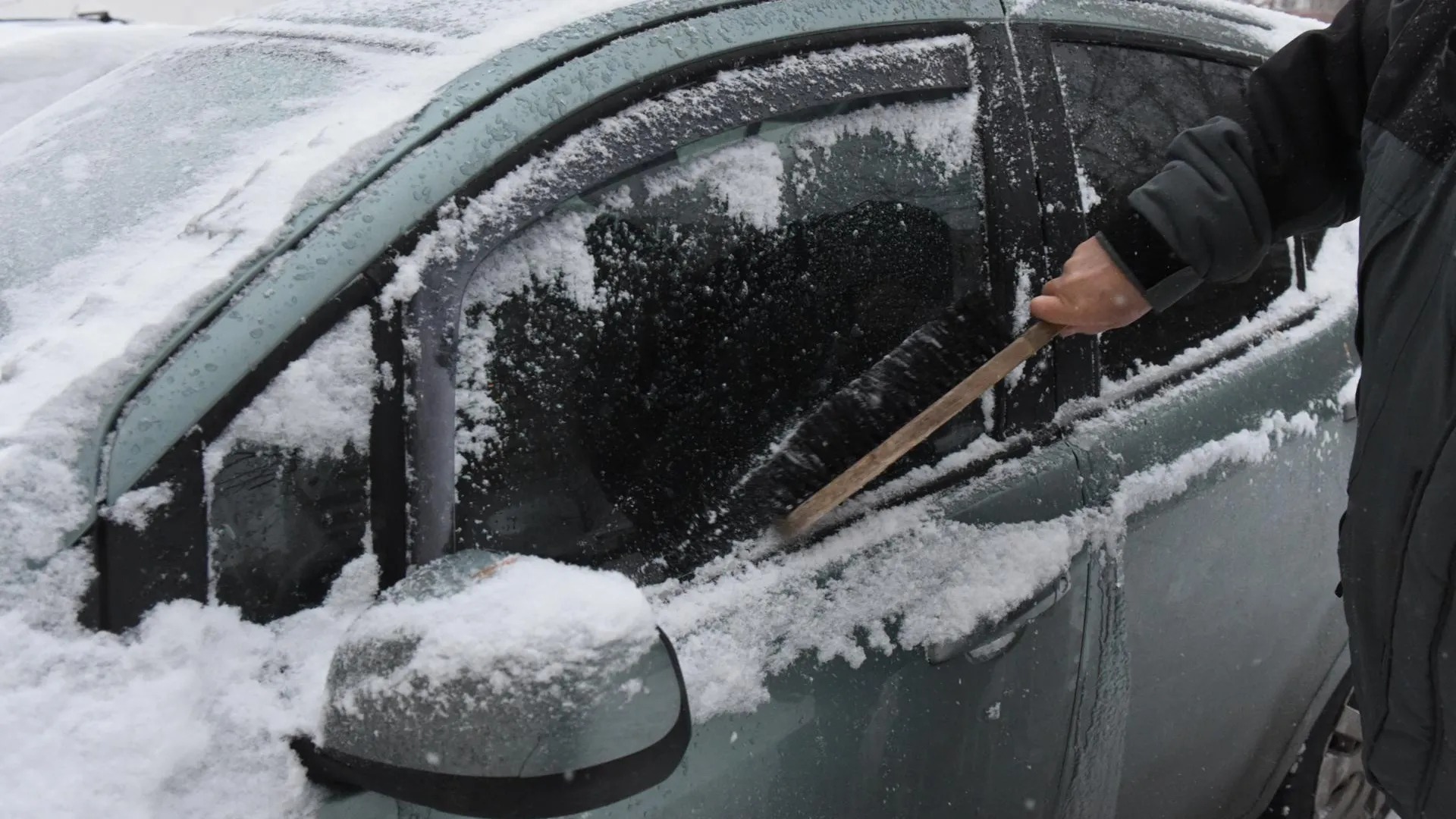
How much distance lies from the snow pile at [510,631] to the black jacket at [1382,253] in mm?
983

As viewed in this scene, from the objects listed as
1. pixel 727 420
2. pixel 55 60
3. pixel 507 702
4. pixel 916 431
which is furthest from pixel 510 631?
pixel 55 60

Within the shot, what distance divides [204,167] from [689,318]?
2.22ft

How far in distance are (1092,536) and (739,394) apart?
660mm

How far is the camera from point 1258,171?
1676 mm

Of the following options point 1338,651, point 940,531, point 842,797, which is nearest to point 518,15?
point 940,531

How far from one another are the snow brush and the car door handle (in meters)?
0.26

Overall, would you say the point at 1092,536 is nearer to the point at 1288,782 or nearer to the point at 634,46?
the point at 634,46

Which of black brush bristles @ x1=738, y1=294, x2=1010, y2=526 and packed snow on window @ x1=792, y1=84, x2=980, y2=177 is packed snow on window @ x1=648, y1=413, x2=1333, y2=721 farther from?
packed snow on window @ x1=792, y1=84, x2=980, y2=177

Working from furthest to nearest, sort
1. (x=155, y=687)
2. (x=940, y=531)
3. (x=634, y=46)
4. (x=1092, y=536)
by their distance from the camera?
(x=1092, y=536) → (x=940, y=531) → (x=634, y=46) → (x=155, y=687)

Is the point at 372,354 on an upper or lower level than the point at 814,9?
lower

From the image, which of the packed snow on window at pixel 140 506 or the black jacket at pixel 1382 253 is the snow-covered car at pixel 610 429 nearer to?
the packed snow on window at pixel 140 506

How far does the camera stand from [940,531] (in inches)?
61.8

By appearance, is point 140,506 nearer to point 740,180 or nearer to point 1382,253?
point 740,180

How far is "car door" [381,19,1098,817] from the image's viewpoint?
1294mm
